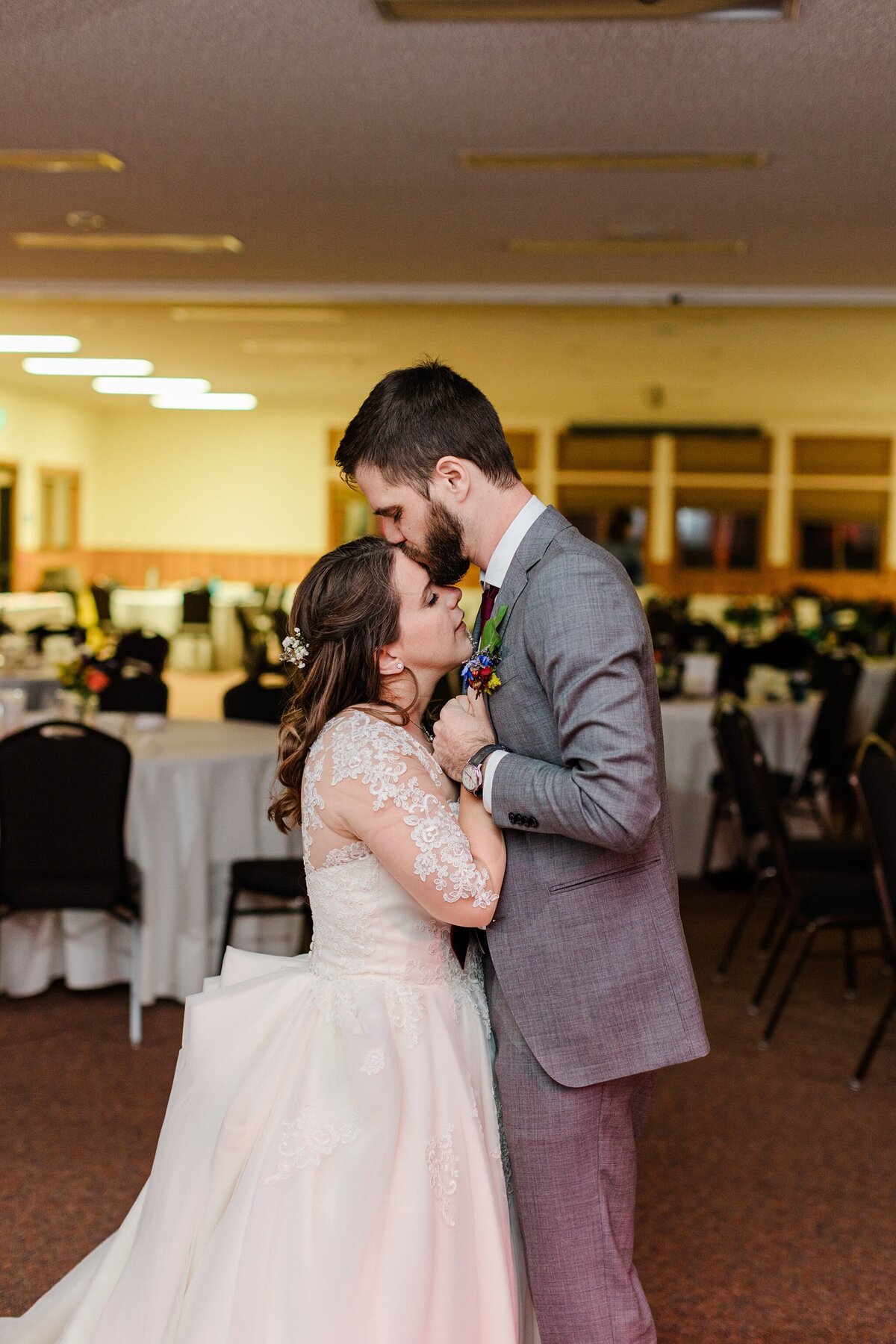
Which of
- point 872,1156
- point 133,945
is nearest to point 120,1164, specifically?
point 133,945

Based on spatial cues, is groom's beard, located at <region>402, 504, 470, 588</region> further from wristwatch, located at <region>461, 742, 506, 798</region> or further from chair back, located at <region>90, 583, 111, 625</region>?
chair back, located at <region>90, 583, 111, 625</region>

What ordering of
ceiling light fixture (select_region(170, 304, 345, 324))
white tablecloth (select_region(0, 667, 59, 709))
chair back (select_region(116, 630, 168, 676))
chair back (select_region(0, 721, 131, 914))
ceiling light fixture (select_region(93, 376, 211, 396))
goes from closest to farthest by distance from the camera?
chair back (select_region(0, 721, 131, 914))
white tablecloth (select_region(0, 667, 59, 709))
chair back (select_region(116, 630, 168, 676))
ceiling light fixture (select_region(170, 304, 345, 324))
ceiling light fixture (select_region(93, 376, 211, 396))

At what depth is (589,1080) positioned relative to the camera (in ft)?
5.92

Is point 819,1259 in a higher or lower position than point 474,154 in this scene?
lower

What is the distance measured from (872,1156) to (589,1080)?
2.14 meters

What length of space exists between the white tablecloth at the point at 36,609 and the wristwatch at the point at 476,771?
11533 mm

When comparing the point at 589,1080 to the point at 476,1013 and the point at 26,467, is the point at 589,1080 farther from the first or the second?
the point at 26,467

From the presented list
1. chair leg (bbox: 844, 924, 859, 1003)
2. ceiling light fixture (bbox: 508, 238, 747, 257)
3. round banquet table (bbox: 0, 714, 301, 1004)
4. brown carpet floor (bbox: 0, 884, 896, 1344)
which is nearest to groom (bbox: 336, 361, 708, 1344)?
brown carpet floor (bbox: 0, 884, 896, 1344)

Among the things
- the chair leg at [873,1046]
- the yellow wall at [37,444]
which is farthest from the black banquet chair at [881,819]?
the yellow wall at [37,444]

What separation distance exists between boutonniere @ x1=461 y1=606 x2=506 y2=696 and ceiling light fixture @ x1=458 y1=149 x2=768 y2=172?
381cm

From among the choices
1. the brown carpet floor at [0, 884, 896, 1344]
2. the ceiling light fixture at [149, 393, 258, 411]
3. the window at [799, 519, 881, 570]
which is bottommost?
the brown carpet floor at [0, 884, 896, 1344]

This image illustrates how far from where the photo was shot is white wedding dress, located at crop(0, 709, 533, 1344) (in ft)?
6.04

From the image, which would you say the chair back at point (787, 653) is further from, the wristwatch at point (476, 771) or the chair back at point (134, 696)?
the wristwatch at point (476, 771)

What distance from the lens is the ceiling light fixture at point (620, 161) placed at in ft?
17.0
